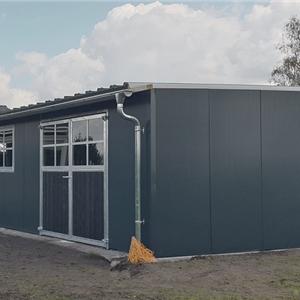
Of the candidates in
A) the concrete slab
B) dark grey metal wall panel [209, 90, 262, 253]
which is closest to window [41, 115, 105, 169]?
the concrete slab

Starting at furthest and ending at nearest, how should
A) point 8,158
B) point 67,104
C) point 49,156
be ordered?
point 8,158
point 49,156
point 67,104

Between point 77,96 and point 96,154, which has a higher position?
point 77,96

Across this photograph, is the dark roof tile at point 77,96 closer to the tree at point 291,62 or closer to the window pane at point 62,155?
the window pane at point 62,155

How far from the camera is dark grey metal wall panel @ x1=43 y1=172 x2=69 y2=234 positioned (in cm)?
1302

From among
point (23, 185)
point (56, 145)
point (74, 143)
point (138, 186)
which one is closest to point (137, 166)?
point (138, 186)

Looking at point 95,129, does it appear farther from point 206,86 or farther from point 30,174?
point 30,174

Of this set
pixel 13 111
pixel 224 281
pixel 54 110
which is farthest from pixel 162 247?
pixel 13 111

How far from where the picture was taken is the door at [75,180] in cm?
1185

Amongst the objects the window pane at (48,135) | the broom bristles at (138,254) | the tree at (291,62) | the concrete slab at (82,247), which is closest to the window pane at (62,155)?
the window pane at (48,135)

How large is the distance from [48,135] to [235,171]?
15.7ft

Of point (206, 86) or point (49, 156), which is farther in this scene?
point (49, 156)

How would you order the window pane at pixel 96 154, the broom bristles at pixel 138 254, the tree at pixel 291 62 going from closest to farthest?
1. the broom bristles at pixel 138 254
2. the window pane at pixel 96 154
3. the tree at pixel 291 62

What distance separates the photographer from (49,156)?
13.8 meters

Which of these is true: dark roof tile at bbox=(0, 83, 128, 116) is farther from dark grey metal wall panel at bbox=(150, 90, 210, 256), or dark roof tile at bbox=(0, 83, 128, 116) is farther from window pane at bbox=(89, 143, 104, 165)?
window pane at bbox=(89, 143, 104, 165)
